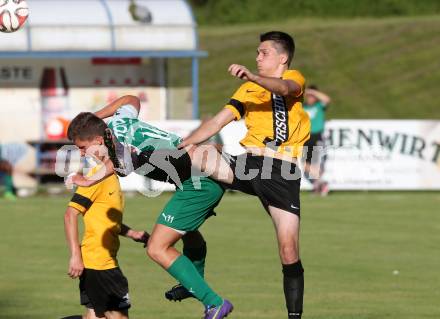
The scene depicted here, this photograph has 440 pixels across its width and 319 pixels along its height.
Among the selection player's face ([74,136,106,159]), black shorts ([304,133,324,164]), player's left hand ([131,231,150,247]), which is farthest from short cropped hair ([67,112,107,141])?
black shorts ([304,133,324,164])

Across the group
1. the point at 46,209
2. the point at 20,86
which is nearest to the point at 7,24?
the point at 46,209

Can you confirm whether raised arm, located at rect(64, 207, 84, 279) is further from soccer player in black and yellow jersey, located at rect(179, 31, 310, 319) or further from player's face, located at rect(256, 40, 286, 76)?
player's face, located at rect(256, 40, 286, 76)

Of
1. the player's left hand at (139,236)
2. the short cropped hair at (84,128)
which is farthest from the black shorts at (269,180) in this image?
the short cropped hair at (84,128)

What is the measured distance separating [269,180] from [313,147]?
14019 millimetres

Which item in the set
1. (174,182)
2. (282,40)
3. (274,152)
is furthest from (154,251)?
(282,40)

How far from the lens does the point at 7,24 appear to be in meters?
11.3

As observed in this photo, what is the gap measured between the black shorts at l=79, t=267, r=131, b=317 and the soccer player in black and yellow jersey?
4.08 ft

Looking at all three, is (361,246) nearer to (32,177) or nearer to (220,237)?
(220,237)

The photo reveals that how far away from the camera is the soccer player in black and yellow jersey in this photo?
9977mm

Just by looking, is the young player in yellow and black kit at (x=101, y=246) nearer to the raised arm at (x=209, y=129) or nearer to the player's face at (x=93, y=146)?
the player's face at (x=93, y=146)

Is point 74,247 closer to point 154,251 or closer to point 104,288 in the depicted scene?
point 104,288

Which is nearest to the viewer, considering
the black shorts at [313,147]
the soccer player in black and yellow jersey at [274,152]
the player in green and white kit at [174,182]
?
the player in green and white kit at [174,182]

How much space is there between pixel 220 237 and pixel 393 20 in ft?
128

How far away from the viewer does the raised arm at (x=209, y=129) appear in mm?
9789
